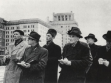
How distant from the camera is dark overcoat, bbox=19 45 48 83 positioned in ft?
9.75

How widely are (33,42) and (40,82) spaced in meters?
0.55

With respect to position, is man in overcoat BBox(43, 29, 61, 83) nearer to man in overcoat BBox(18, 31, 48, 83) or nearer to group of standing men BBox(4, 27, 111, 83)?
group of standing men BBox(4, 27, 111, 83)

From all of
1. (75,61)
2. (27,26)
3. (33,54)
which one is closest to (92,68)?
(75,61)

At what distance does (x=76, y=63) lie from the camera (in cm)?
286

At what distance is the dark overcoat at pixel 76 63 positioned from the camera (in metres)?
2.89

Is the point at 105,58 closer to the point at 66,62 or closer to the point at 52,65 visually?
the point at 66,62

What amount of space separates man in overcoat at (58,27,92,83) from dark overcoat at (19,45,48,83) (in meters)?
0.27

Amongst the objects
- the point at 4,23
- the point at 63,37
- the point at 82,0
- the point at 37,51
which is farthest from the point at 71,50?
the point at 63,37

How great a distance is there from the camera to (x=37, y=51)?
3.13 meters

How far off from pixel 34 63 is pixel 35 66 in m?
0.07

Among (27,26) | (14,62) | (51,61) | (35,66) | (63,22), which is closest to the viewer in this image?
(35,66)

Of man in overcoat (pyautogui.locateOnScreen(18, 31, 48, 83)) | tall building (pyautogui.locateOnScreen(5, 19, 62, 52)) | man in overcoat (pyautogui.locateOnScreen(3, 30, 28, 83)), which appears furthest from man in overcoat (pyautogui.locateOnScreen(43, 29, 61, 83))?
tall building (pyautogui.locateOnScreen(5, 19, 62, 52))

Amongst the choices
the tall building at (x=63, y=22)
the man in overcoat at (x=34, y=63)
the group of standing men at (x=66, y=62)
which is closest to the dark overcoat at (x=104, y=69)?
the group of standing men at (x=66, y=62)

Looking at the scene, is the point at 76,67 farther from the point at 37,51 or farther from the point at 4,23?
the point at 4,23
